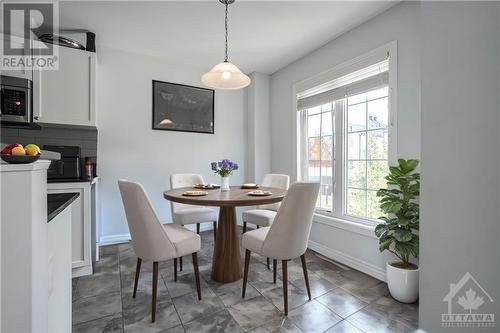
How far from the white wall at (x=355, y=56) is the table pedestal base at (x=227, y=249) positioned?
1236 millimetres

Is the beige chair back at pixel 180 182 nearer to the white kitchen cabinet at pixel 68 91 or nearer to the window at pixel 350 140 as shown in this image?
the white kitchen cabinet at pixel 68 91

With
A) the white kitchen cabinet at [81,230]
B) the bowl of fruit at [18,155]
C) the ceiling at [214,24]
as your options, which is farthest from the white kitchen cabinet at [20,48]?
the bowl of fruit at [18,155]

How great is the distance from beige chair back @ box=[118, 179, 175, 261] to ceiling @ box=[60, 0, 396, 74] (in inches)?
69.9

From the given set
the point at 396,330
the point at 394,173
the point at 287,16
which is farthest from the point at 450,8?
the point at 396,330

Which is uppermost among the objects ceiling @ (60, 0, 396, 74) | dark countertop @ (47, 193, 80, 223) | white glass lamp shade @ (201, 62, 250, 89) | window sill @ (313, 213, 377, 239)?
ceiling @ (60, 0, 396, 74)

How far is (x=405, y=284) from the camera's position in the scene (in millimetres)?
1741

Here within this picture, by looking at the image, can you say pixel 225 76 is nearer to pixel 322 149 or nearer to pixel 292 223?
pixel 292 223

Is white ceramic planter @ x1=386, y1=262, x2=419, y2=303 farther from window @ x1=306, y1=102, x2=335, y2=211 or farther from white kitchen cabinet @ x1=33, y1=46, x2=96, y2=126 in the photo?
white kitchen cabinet @ x1=33, y1=46, x2=96, y2=126

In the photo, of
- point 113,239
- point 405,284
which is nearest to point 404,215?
point 405,284

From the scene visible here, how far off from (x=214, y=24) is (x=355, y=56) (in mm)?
1547

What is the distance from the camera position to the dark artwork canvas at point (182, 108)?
336cm

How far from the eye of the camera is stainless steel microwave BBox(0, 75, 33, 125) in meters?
1.80

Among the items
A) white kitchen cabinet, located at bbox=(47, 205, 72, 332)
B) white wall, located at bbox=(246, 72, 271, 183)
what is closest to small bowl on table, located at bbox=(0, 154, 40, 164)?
white kitchen cabinet, located at bbox=(47, 205, 72, 332)

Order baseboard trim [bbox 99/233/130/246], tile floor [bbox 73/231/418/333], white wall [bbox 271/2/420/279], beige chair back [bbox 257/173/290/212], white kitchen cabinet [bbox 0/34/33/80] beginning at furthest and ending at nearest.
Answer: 1. baseboard trim [bbox 99/233/130/246]
2. beige chair back [bbox 257/173/290/212]
3. white kitchen cabinet [bbox 0/34/33/80]
4. white wall [bbox 271/2/420/279]
5. tile floor [bbox 73/231/418/333]
